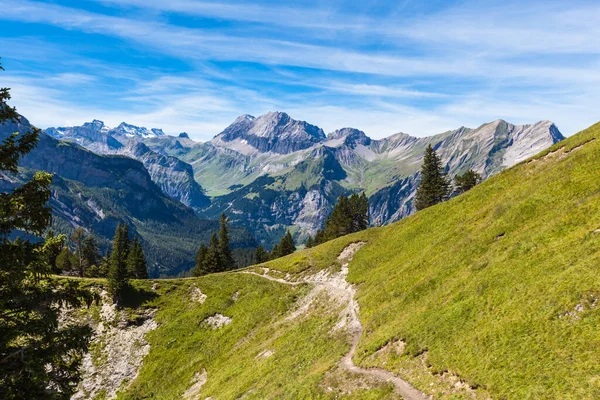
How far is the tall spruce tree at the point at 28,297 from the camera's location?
571 inches

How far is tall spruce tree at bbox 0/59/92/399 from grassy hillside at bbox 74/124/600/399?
17644mm

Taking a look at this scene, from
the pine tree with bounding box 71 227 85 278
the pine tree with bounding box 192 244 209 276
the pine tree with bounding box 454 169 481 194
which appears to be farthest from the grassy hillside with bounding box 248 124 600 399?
the pine tree with bounding box 71 227 85 278

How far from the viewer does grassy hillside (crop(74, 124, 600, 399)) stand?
64.4ft

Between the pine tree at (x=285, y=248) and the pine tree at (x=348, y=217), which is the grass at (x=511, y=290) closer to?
the pine tree at (x=348, y=217)

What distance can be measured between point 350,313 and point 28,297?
3310 centimetres

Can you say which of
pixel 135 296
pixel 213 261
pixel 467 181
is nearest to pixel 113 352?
pixel 135 296

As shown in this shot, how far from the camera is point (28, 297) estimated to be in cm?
1532

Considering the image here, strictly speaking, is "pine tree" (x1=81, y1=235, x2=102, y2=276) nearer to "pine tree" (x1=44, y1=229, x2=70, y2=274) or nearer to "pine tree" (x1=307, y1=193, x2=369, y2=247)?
"pine tree" (x1=307, y1=193, x2=369, y2=247)

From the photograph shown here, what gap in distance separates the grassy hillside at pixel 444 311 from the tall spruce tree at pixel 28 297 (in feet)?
57.9

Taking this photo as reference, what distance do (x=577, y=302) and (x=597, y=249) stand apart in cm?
600

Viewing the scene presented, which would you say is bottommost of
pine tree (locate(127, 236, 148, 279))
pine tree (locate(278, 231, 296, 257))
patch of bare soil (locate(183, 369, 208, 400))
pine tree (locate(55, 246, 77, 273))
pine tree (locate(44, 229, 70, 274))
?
patch of bare soil (locate(183, 369, 208, 400))

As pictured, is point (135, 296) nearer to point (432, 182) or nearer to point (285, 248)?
point (285, 248)

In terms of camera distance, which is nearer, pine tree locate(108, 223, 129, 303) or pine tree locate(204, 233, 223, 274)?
pine tree locate(108, 223, 129, 303)

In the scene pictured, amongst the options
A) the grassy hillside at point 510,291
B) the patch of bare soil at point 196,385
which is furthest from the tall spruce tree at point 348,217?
the patch of bare soil at point 196,385
